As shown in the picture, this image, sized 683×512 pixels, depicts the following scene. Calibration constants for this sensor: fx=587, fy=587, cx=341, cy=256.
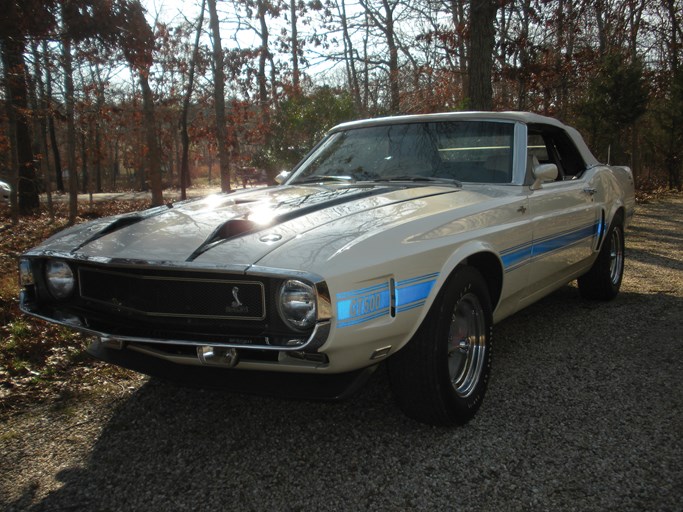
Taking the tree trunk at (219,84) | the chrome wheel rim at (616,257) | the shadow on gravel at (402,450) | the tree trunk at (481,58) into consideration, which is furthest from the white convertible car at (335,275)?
the tree trunk at (219,84)

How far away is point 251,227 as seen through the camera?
2.59 meters

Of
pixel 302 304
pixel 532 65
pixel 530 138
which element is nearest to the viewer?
pixel 302 304

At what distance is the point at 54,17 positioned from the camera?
20.2 ft

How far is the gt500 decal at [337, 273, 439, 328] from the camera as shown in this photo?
2.12 metres

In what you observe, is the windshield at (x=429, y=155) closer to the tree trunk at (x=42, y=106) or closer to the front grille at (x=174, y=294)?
the front grille at (x=174, y=294)

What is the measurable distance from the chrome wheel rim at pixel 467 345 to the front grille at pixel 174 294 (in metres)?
1.06

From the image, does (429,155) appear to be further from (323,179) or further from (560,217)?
(560,217)

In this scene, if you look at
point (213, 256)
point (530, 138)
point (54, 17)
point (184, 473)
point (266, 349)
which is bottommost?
point (184, 473)

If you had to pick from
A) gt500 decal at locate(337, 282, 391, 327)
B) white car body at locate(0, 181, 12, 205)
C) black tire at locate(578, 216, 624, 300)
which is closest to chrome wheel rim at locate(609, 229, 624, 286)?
black tire at locate(578, 216, 624, 300)

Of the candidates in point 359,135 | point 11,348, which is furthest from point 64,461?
point 359,135

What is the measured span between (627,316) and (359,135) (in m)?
2.53

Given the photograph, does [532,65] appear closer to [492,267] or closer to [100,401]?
[492,267]

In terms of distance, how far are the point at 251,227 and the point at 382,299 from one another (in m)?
0.71

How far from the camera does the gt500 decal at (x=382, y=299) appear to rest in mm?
2125
